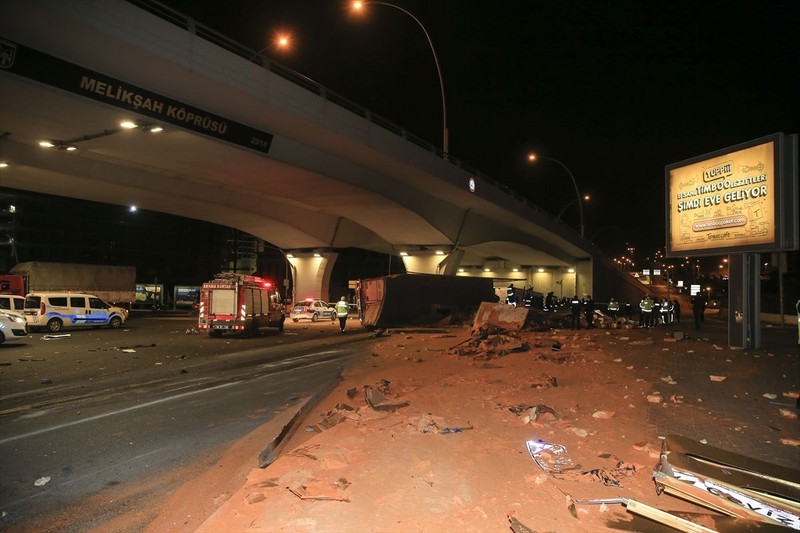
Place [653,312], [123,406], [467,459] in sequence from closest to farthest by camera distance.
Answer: [467,459], [123,406], [653,312]

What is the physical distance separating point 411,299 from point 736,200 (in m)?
15.9

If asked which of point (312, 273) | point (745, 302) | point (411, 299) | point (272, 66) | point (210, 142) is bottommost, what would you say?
point (411, 299)

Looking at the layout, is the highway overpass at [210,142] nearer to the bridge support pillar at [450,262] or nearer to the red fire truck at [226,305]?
the bridge support pillar at [450,262]

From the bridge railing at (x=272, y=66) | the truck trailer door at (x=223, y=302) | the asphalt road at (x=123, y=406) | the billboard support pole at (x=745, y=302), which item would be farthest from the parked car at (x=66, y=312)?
the billboard support pole at (x=745, y=302)

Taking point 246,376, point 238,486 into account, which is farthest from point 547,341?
point 238,486

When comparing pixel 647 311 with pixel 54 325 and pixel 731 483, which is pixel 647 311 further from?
pixel 54 325

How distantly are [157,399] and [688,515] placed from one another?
910 centimetres

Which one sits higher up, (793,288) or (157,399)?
(793,288)

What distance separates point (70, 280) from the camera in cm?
4119

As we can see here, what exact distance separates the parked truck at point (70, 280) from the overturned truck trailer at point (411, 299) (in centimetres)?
2714

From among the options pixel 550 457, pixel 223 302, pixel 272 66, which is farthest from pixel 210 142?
pixel 550 457

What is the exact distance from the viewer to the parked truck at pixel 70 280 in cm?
3716

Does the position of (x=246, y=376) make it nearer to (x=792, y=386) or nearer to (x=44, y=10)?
(x=44, y=10)

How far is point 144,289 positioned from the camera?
248ft
